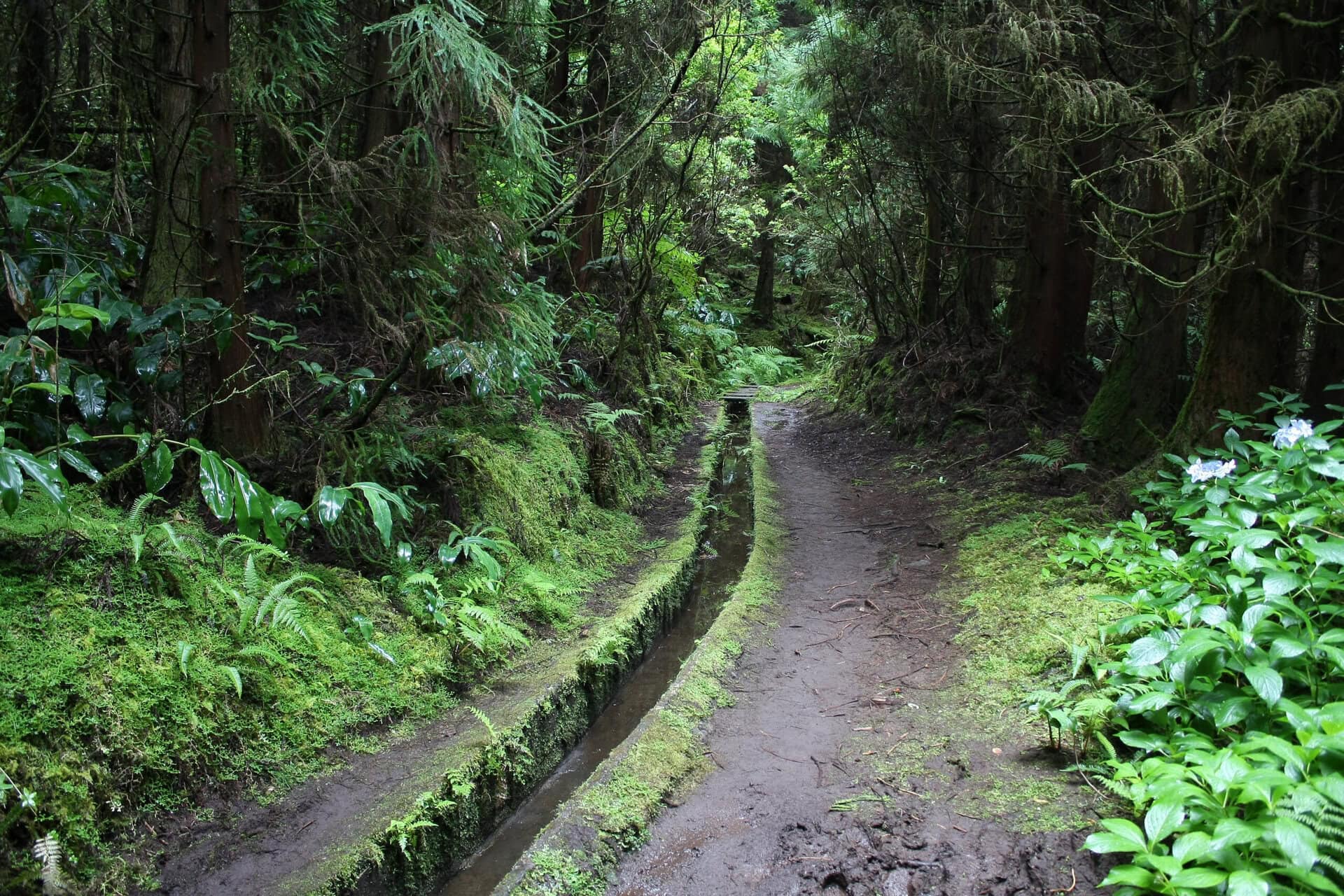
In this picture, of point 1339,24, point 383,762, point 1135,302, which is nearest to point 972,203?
point 1135,302

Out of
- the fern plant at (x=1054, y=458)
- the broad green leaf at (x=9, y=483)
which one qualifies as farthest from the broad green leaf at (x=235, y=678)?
the fern plant at (x=1054, y=458)

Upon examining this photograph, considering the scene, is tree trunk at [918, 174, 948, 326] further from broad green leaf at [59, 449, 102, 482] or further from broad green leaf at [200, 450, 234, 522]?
broad green leaf at [59, 449, 102, 482]

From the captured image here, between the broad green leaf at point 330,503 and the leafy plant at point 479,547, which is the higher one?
the broad green leaf at point 330,503

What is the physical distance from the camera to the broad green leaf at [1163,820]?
2.25 metres

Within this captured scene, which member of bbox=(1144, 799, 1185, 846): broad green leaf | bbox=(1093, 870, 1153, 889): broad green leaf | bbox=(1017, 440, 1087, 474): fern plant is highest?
bbox=(1017, 440, 1087, 474): fern plant

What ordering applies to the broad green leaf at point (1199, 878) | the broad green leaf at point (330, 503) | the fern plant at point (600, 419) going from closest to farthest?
the broad green leaf at point (1199, 878)
the broad green leaf at point (330, 503)
the fern plant at point (600, 419)

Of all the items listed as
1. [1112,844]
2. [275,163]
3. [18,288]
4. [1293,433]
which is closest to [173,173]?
[18,288]

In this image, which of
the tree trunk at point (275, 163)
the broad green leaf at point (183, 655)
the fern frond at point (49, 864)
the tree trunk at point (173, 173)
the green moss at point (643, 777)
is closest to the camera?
the fern frond at point (49, 864)

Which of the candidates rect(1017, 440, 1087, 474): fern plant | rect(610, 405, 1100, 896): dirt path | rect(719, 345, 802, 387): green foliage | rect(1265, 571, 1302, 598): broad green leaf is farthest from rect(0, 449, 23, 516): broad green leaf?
rect(719, 345, 802, 387): green foliage

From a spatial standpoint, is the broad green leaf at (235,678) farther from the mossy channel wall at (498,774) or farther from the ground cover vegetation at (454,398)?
the mossy channel wall at (498,774)

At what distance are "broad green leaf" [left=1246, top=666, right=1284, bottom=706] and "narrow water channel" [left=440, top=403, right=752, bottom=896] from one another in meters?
2.92

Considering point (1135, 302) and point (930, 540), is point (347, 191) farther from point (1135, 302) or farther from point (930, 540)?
point (1135, 302)

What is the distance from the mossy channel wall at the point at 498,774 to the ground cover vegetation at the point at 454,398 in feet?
1.64

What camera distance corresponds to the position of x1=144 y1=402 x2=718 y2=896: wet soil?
9.06ft
